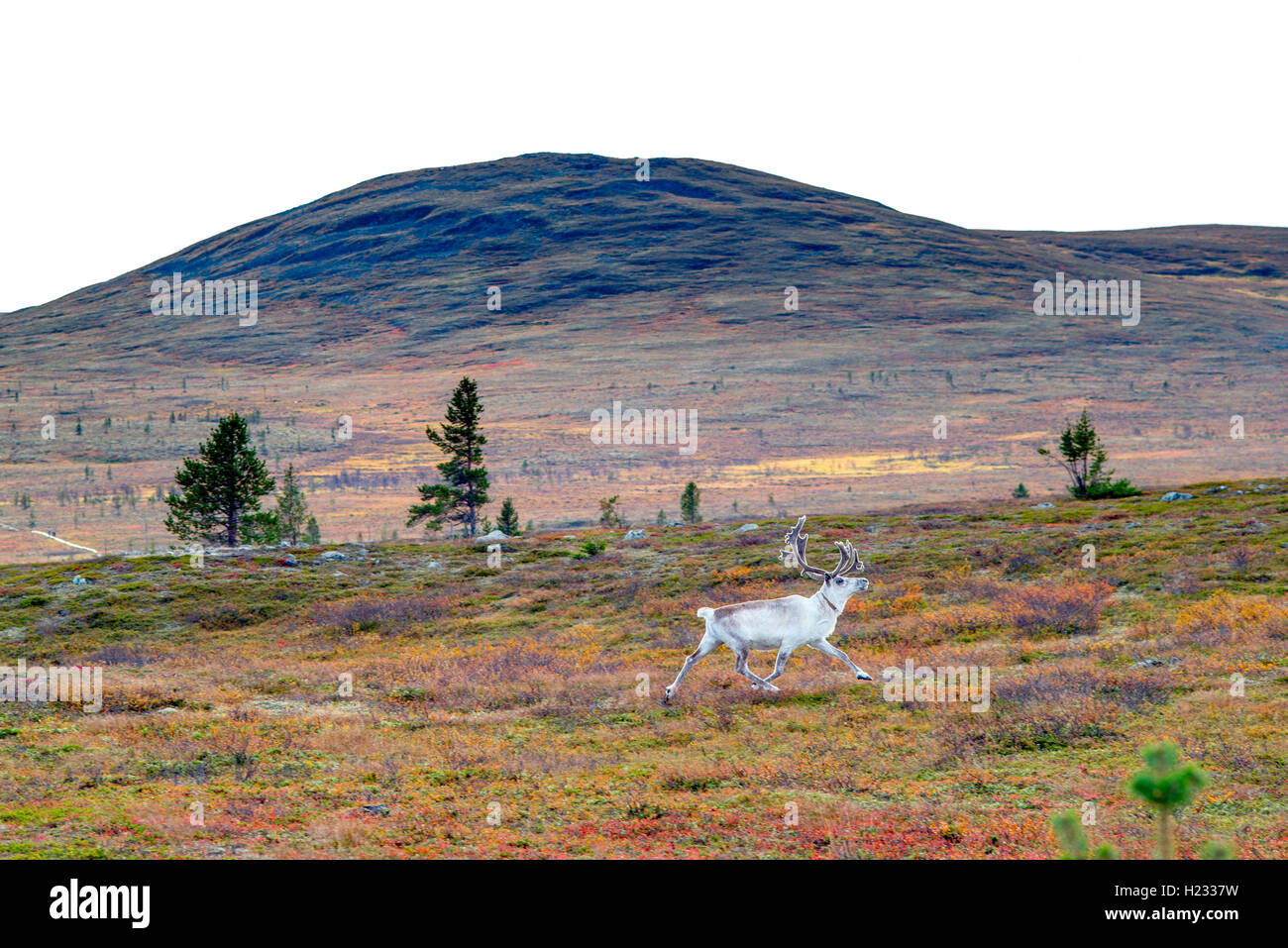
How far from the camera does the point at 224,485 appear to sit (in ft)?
146

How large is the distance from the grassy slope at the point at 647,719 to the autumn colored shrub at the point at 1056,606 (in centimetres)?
17

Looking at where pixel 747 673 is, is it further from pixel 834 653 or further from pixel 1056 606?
pixel 1056 606

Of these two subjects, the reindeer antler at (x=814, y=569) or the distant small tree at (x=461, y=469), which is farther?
the distant small tree at (x=461, y=469)

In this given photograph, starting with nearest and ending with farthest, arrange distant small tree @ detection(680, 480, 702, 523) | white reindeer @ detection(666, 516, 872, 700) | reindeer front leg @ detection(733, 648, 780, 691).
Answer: white reindeer @ detection(666, 516, 872, 700) → reindeer front leg @ detection(733, 648, 780, 691) → distant small tree @ detection(680, 480, 702, 523)

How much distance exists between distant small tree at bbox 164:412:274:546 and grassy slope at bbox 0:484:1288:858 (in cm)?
1209

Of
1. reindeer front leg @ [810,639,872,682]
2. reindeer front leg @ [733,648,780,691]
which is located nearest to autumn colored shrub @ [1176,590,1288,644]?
reindeer front leg @ [810,639,872,682]

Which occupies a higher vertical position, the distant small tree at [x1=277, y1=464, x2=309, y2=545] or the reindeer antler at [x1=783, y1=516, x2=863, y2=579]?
the reindeer antler at [x1=783, y1=516, x2=863, y2=579]

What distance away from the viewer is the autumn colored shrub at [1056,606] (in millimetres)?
20953

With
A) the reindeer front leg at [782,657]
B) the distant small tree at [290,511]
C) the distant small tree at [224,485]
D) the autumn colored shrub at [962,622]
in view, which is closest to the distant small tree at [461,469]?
the distant small tree at [290,511]

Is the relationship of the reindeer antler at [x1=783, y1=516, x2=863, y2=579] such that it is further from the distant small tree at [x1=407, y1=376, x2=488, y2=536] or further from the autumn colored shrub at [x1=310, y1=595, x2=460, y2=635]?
the distant small tree at [x1=407, y1=376, x2=488, y2=536]

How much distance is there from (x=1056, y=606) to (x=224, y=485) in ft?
118

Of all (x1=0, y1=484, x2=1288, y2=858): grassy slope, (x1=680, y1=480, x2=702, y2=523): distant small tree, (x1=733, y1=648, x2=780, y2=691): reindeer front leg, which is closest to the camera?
(x1=0, y1=484, x2=1288, y2=858): grassy slope

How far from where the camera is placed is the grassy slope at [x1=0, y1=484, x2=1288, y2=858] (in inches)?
400

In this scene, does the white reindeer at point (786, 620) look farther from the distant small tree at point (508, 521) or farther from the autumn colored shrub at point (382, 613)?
the distant small tree at point (508, 521)
